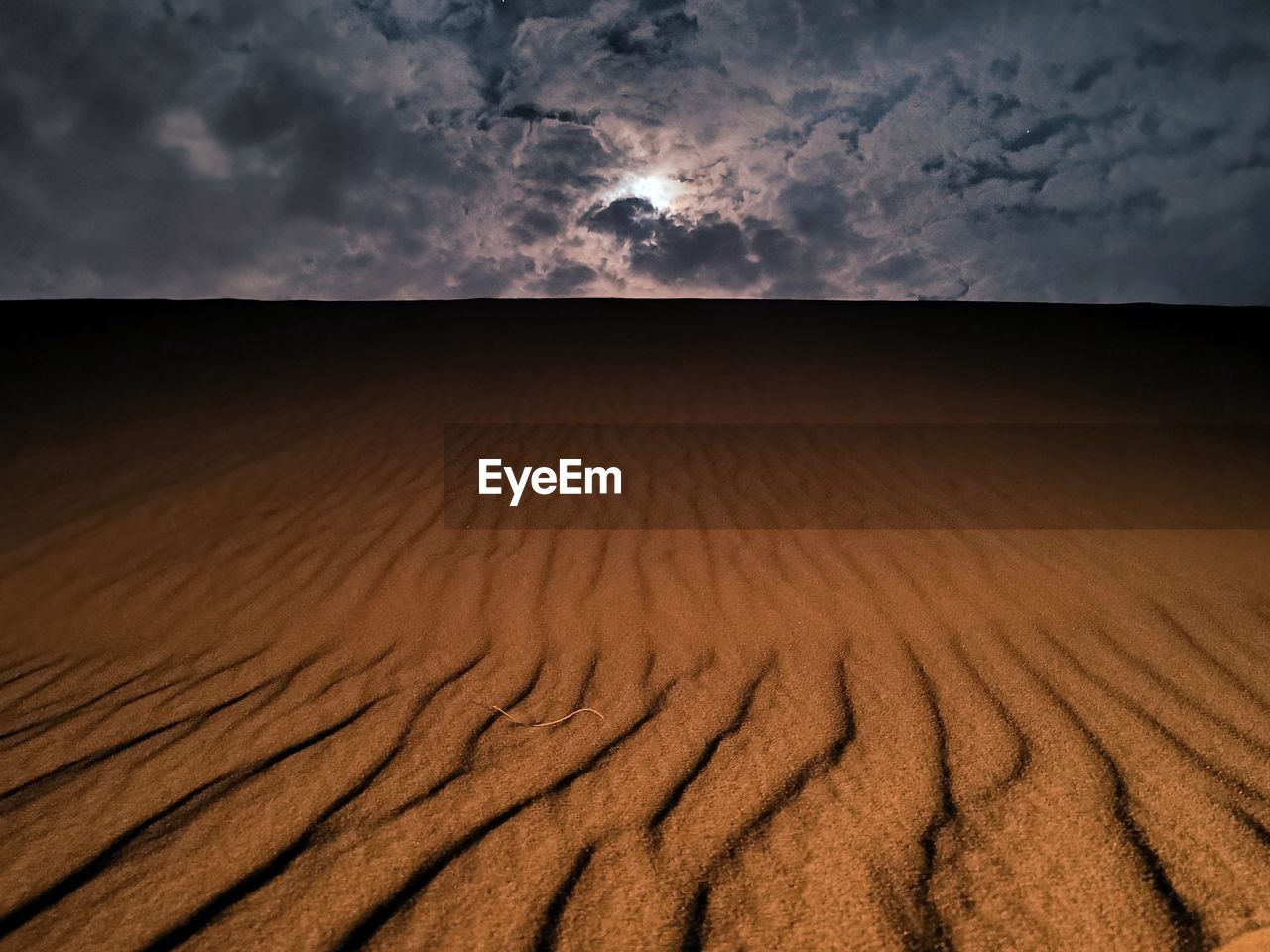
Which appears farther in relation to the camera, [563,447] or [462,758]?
[563,447]

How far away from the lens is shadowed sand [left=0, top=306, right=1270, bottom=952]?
1.61 metres

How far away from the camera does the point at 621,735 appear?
2.40 metres

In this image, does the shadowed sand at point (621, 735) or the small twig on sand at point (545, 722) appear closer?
the shadowed sand at point (621, 735)

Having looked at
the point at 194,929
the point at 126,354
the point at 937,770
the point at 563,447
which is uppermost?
the point at 126,354

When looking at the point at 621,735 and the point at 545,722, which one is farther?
the point at 545,722

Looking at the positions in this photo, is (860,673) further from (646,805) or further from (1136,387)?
(1136,387)

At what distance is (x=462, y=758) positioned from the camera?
7.41 ft

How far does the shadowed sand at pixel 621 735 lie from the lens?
63.4 inches

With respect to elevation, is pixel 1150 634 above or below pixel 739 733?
above

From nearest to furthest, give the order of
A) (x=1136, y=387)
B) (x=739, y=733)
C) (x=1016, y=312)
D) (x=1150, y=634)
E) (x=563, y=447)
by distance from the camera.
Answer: (x=739, y=733) → (x=1150, y=634) → (x=563, y=447) → (x=1136, y=387) → (x=1016, y=312)

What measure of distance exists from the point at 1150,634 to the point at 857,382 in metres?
6.65

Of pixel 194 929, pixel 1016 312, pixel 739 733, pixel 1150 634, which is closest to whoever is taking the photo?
pixel 194 929

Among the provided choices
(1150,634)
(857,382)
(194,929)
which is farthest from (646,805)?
(857,382)

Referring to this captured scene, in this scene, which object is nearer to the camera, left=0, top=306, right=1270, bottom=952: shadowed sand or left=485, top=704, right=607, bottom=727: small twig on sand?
left=0, top=306, right=1270, bottom=952: shadowed sand
